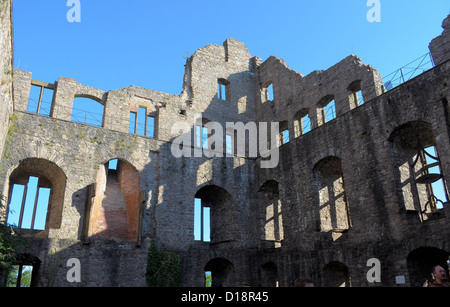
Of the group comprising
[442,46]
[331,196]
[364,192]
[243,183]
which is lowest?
[364,192]

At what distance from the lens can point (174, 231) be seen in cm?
1528

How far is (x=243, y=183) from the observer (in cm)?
1770

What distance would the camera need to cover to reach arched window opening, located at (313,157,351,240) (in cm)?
1445

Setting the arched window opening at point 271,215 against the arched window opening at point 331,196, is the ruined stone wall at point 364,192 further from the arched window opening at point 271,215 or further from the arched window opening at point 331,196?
the arched window opening at point 271,215

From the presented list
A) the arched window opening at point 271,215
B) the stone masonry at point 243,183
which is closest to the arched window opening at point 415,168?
the stone masonry at point 243,183

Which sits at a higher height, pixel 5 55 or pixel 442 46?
pixel 442 46

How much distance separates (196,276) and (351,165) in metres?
7.26

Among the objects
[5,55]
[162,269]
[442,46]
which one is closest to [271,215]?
[162,269]

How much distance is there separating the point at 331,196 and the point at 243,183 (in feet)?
14.3

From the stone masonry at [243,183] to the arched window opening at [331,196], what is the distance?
0.22 feet

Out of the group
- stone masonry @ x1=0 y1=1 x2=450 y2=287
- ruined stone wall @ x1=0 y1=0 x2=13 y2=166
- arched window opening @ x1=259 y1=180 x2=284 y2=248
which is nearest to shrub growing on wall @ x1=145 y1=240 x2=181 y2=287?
stone masonry @ x1=0 y1=1 x2=450 y2=287

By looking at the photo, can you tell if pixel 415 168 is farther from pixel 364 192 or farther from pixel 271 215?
pixel 271 215

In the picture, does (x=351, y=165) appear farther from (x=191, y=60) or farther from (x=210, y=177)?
(x=191, y=60)

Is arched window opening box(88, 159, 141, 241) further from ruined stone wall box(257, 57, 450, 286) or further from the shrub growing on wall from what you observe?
ruined stone wall box(257, 57, 450, 286)
